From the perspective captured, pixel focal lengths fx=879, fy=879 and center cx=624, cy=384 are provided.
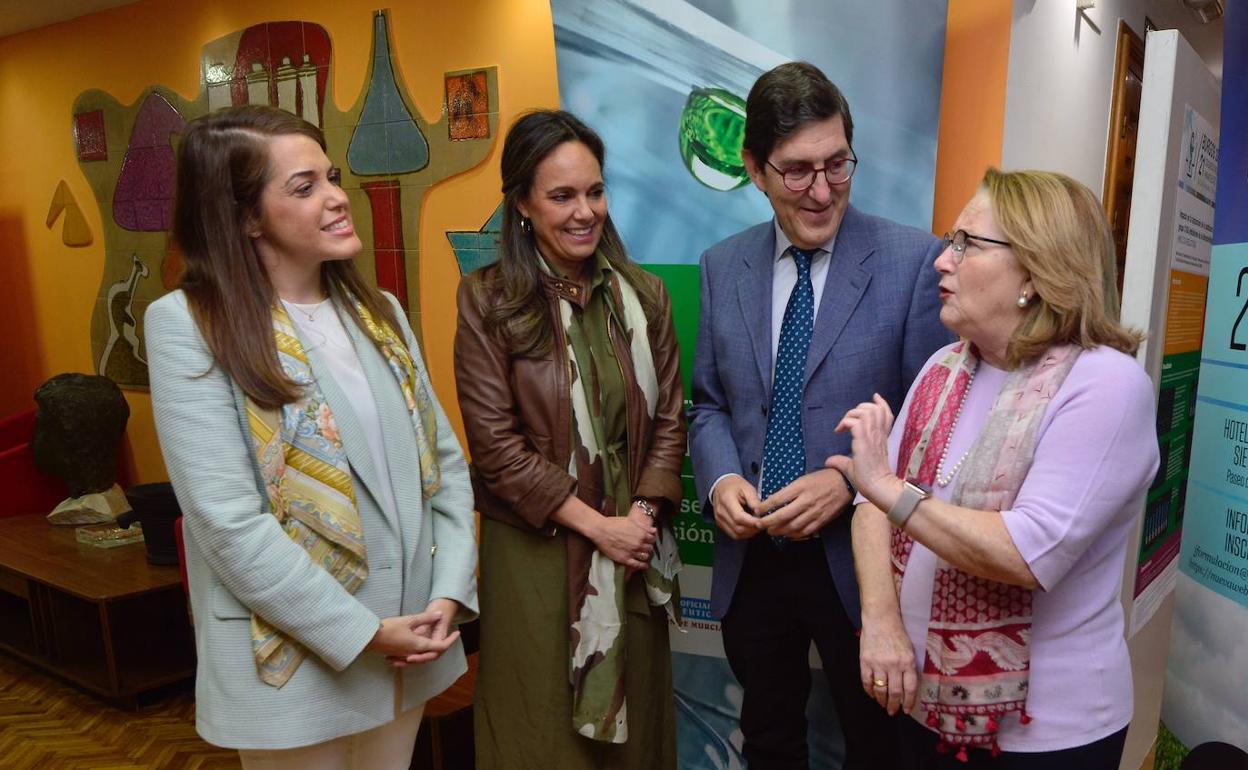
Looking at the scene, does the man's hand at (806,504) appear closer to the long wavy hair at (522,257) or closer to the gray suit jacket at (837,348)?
the gray suit jacket at (837,348)

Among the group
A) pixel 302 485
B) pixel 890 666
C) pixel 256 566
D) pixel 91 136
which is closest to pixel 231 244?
pixel 302 485

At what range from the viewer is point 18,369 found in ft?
19.8

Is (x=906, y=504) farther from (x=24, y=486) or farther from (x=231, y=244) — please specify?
(x=24, y=486)

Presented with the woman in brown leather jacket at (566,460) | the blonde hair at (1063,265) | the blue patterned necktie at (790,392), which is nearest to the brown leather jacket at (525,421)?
the woman in brown leather jacket at (566,460)

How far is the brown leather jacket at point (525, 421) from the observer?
1873mm

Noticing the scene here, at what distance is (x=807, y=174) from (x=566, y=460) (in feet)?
2.56

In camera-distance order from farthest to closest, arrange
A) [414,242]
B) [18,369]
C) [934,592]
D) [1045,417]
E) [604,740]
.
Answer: [18,369] < [414,242] < [604,740] < [934,592] < [1045,417]

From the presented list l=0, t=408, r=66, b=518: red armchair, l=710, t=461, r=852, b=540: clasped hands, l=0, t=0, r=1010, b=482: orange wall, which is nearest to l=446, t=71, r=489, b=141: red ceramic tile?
l=0, t=0, r=1010, b=482: orange wall

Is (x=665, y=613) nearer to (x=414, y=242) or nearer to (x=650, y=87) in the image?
(x=650, y=87)

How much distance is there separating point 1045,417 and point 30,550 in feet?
14.1

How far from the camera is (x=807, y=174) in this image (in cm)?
175

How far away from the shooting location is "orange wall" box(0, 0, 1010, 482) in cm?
228

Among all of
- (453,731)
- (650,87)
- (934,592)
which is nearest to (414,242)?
(650,87)

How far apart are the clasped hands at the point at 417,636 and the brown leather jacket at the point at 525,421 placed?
0.31 m
